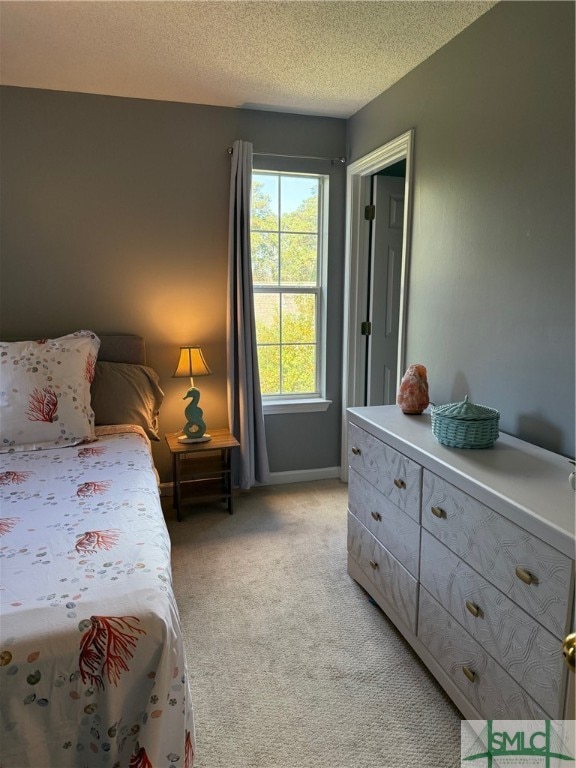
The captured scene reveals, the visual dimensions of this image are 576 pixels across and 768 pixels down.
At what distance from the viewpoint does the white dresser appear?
3.76ft

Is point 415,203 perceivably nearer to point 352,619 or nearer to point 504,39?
point 504,39

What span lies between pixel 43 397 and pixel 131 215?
4.35 ft

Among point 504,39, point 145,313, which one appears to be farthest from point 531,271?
point 145,313

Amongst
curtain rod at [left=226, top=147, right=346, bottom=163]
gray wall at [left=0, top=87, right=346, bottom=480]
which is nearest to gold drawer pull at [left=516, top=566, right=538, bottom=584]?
gray wall at [left=0, top=87, right=346, bottom=480]

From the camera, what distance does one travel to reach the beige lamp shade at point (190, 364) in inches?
115

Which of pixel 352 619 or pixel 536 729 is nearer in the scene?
pixel 536 729

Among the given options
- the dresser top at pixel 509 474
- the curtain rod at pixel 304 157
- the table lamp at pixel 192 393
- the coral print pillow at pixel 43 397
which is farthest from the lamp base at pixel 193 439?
the curtain rod at pixel 304 157

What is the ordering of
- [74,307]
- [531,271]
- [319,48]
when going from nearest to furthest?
[531,271]
[319,48]
[74,307]

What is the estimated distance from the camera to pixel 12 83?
104 inches

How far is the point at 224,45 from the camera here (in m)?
2.21

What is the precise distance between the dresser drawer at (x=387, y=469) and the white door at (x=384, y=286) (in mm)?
1321

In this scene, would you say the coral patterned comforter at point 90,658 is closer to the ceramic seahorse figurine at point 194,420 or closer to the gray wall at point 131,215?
the ceramic seahorse figurine at point 194,420

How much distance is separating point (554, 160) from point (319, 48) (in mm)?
1275

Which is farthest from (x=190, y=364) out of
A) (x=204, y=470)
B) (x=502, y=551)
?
(x=502, y=551)
